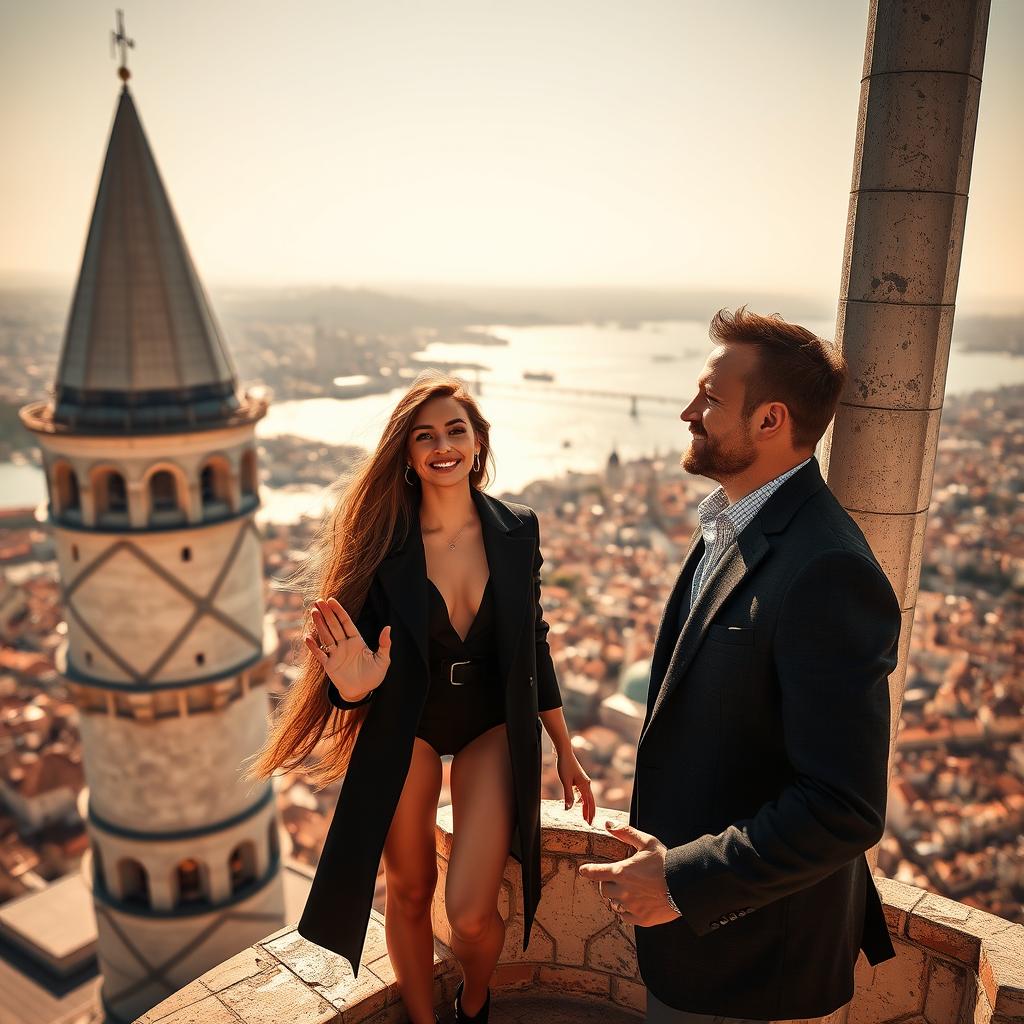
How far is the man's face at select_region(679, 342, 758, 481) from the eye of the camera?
1.63 metres

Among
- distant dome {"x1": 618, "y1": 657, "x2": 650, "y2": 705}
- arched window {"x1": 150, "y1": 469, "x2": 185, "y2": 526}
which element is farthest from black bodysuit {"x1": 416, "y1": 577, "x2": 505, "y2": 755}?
distant dome {"x1": 618, "y1": 657, "x2": 650, "y2": 705}

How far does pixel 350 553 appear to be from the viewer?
2.20 meters

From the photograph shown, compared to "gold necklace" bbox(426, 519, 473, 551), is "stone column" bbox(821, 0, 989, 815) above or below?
above

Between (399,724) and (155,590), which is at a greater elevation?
(399,724)

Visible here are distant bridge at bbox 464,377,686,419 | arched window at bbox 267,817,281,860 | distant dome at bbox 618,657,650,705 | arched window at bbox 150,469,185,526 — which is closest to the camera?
arched window at bbox 150,469,185,526

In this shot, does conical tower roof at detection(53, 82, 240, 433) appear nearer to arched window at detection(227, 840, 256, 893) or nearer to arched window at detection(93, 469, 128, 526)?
arched window at detection(93, 469, 128, 526)

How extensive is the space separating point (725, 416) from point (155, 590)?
737cm

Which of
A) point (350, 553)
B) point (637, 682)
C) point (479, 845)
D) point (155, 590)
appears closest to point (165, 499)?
point (155, 590)

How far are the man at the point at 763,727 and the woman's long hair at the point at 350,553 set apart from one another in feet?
2.33

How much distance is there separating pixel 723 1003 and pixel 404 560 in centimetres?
106

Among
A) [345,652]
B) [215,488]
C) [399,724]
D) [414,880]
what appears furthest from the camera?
[215,488]

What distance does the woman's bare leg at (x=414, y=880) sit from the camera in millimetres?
2207

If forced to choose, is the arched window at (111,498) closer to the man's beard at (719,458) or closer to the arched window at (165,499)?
the arched window at (165,499)

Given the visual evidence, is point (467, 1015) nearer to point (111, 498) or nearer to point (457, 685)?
point (457, 685)
